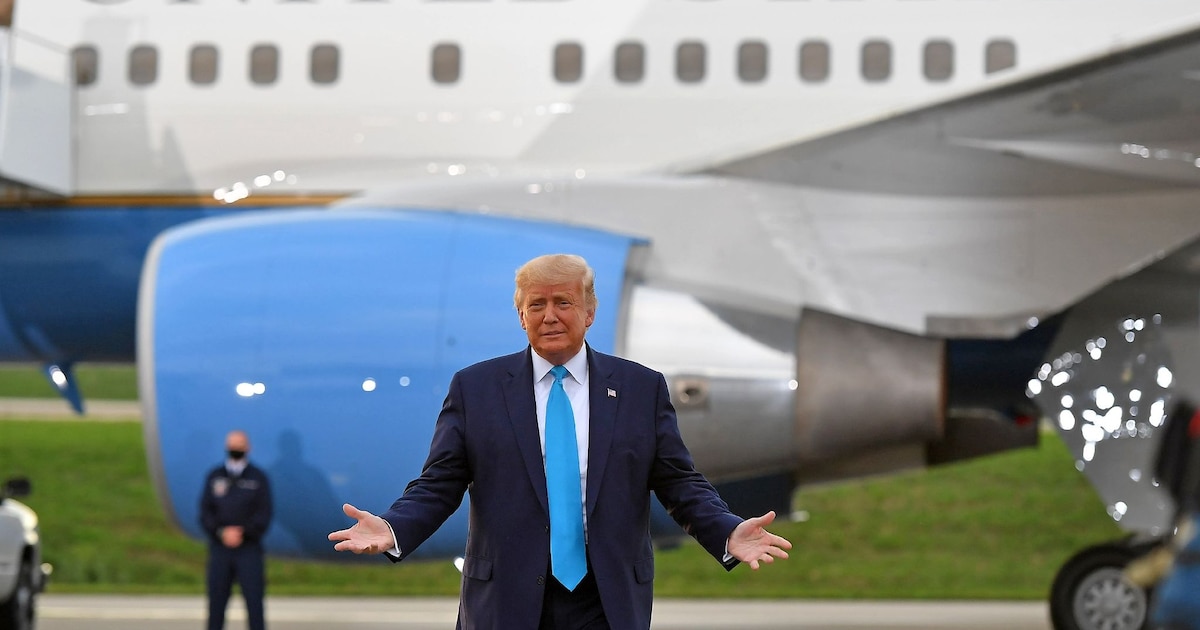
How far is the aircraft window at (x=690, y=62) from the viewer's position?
7.27m

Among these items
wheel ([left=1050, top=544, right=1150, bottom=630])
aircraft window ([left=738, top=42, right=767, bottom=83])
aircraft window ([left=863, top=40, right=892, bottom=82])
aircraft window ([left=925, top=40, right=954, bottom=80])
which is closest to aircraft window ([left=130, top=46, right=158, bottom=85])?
aircraft window ([left=738, top=42, right=767, bottom=83])

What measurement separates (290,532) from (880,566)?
28.2 feet

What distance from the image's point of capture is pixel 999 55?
7230mm

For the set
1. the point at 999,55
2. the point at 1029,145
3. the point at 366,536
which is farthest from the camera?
the point at 999,55

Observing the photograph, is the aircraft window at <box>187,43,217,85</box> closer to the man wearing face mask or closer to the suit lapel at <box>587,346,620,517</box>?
the man wearing face mask

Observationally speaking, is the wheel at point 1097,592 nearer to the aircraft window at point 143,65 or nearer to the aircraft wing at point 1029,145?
the aircraft wing at point 1029,145

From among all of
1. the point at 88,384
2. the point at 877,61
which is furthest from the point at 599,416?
the point at 88,384

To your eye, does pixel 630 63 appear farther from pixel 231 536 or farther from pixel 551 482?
pixel 551 482

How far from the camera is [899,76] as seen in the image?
7238 mm

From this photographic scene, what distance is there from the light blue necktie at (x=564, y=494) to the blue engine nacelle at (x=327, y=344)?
3047mm

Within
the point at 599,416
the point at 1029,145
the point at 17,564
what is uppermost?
the point at 1029,145

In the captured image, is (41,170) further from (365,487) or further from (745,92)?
(745,92)

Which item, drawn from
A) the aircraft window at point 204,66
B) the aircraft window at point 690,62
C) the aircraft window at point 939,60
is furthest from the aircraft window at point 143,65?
the aircraft window at point 939,60

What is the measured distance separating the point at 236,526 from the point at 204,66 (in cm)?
240
